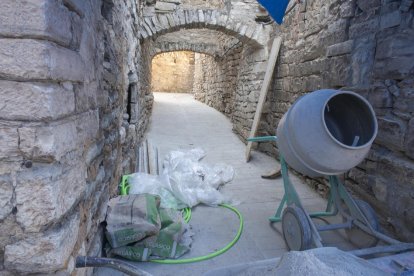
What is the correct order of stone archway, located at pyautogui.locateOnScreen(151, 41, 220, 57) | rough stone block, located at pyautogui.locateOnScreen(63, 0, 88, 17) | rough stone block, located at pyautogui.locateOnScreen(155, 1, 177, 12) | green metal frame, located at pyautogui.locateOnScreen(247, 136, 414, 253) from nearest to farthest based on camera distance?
rough stone block, located at pyautogui.locateOnScreen(63, 0, 88, 17) → green metal frame, located at pyautogui.locateOnScreen(247, 136, 414, 253) → rough stone block, located at pyautogui.locateOnScreen(155, 1, 177, 12) → stone archway, located at pyautogui.locateOnScreen(151, 41, 220, 57)

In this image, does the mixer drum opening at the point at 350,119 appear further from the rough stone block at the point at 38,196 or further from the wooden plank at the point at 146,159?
the wooden plank at the point at 146,159

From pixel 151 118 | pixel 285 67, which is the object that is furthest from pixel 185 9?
pixel 151 118

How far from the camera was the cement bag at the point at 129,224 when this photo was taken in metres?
1.75

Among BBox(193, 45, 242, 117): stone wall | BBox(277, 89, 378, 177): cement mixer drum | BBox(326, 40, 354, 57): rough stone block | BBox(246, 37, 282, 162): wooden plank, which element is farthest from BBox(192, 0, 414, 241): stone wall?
Answer: BBox(193, 45, 242, 117): stone wall

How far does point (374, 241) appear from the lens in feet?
6.07

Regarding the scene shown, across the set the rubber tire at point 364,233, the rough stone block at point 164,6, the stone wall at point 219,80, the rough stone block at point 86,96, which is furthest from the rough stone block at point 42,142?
the stone wall at point 219,80

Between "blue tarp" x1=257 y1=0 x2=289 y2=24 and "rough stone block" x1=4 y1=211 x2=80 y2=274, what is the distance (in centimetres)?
387

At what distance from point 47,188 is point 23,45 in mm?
482

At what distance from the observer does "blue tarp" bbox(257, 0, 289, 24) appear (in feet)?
12.6

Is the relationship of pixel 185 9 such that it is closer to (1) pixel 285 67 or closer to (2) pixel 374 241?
(1) pixel 285 67

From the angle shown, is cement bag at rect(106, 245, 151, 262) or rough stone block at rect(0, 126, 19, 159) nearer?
rough stone block at rect(0, 126, 19, 159)

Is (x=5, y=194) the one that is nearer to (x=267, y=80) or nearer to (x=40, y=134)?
(x=40, y=134)

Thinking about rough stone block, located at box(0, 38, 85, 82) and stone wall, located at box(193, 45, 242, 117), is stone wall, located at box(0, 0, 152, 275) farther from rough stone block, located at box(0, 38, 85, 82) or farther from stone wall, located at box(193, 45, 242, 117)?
stone wall, located at box(193, 45, 242, 117)

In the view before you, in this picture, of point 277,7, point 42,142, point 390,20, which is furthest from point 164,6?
point 42,142
